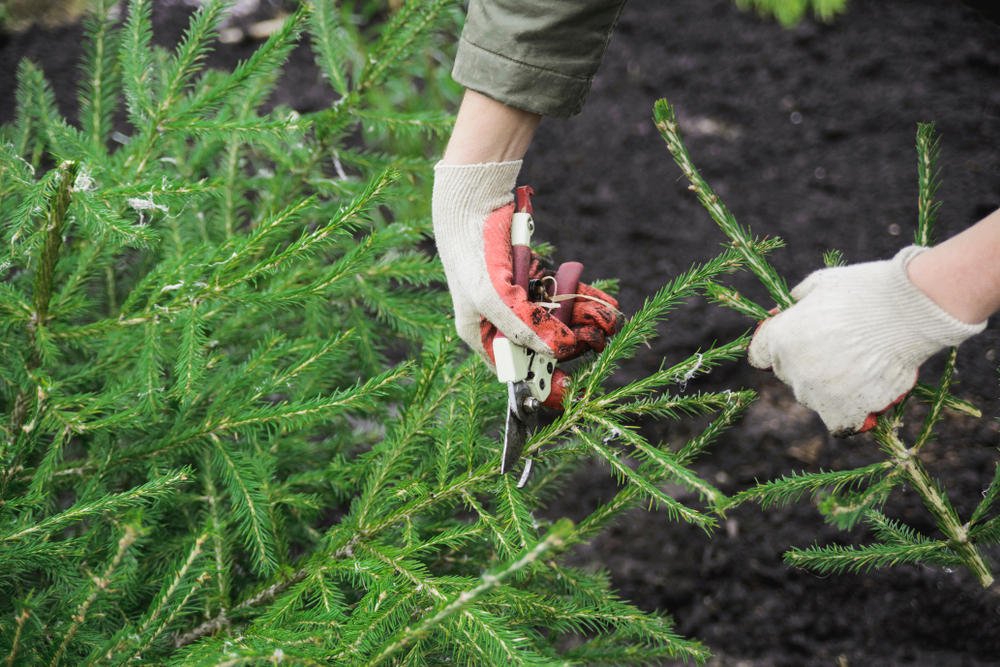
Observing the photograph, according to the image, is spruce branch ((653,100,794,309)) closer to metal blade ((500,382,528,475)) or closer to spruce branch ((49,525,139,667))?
metal blade ((500,382,528,475))

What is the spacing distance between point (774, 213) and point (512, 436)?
2.08 meters

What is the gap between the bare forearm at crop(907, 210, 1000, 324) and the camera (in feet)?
3.75

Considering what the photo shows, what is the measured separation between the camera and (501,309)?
1.36 meters

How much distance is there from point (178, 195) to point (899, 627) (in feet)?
8.06

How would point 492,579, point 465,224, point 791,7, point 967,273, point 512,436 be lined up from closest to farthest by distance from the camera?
point 492,579
point 967,273
point 512,436
point 465,224
point 791,7

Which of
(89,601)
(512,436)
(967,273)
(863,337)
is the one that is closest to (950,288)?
(967,273)

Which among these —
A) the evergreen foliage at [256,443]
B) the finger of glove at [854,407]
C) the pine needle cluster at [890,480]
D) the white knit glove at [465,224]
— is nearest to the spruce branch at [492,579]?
the evergreen foliage at [256,443]

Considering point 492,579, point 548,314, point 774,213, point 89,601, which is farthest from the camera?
point 774,213

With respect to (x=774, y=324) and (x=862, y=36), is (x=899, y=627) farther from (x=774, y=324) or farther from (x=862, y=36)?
Answer: (x=862, y=36)

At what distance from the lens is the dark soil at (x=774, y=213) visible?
205 cm

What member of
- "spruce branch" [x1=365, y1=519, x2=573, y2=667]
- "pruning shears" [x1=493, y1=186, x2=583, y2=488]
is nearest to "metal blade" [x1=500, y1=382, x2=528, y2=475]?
"pruning shears" [x1=493, y1=186, x2=583, y2=488]

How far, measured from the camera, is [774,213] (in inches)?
109

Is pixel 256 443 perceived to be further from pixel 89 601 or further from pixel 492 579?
pixel 492 579

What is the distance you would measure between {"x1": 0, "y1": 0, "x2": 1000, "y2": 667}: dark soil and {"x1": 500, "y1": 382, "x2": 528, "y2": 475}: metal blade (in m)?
1.27
